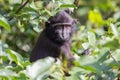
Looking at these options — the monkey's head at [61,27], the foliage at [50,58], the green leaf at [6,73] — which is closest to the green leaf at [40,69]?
the foliage at [50,58]

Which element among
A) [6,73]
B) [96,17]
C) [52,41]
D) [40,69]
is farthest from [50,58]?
[96,17]

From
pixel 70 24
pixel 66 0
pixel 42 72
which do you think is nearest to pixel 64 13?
pixel 70 24

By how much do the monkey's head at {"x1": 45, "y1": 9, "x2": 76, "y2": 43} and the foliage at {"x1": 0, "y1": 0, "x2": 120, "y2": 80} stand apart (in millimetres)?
98

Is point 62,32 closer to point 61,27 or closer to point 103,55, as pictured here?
point 61,27

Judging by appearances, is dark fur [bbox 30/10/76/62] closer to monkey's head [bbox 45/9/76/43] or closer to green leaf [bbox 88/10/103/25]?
monkey's head [bbox 45/9/76/43]

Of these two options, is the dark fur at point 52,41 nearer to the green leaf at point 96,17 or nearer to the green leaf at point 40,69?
the green leaf at point 96,17

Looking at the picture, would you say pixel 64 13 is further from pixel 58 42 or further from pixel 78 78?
pixel 78 78

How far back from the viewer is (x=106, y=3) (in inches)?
288

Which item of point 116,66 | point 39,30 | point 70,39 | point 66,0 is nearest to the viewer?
point 116,66

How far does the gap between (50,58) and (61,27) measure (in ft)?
8.49

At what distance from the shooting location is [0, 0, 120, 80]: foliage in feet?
7.30

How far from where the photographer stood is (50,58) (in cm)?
222

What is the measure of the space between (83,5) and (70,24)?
2.67 meters


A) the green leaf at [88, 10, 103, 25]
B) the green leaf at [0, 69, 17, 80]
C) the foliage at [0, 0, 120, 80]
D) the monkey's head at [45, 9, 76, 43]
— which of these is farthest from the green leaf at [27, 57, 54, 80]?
the green leaf at [88, 10, 103, 25]
